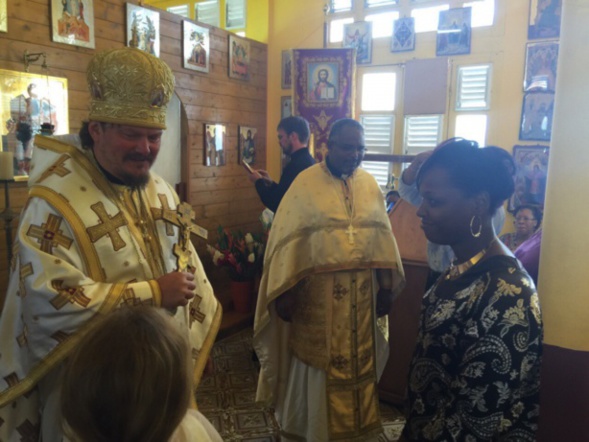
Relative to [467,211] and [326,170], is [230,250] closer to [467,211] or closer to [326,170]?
[326,170]

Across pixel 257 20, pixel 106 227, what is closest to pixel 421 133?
pixel 257 20

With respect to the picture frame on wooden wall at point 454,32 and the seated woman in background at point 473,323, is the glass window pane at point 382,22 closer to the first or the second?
the picture frame on wooden wall at point 454,32

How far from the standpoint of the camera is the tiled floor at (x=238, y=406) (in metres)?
3.14

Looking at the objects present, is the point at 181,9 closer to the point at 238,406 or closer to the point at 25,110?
the point at 25,110

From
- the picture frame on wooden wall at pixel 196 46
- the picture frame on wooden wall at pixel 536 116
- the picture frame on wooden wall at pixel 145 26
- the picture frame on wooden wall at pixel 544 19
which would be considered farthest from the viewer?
the picture frame on wooden wall at pixel 196 46

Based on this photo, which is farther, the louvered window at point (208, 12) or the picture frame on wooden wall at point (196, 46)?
the louvered window at point (208, 12)

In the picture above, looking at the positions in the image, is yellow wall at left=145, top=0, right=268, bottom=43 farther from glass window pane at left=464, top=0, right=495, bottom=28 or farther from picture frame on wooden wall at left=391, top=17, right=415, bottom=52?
glass window pane at left=464, top=0, right=495, bottom=28

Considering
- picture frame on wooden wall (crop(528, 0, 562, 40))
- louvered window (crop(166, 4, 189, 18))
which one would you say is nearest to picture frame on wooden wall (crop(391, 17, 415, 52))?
picture frame on wooden wall (crop(528, 0, 562, 40))

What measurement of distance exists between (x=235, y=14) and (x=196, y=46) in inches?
70.2

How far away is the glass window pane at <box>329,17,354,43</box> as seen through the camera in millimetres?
6136

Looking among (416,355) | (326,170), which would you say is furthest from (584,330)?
(326,170)

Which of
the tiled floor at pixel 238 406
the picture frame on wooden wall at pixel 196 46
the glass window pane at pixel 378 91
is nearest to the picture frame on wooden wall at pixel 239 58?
the picture frame on wooden wall at pixel 196 46

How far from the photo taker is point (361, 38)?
5965 millimetres

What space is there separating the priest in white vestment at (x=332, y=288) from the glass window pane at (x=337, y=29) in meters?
3.99
